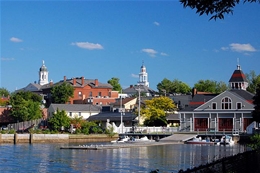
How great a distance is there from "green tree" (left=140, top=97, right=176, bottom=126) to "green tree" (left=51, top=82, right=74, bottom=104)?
116 ft

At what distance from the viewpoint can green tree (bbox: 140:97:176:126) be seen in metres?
90.1

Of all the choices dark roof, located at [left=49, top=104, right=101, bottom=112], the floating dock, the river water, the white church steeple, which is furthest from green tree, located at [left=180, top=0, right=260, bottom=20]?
the white church steeple

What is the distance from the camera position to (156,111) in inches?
3543

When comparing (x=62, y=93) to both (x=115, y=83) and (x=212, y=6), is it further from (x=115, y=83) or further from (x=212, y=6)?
(x=212, y=6)

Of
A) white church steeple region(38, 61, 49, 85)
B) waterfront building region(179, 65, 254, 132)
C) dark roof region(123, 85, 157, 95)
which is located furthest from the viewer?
white church steeple region(38, 61, 49, 85)

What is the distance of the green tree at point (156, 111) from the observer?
9012 centimetres

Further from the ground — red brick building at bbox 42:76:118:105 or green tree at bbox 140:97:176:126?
red brick building at bbox 42:76:118:105

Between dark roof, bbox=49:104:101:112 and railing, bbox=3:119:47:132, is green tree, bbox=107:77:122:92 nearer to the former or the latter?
dark roof, bbox=49:104:101:112

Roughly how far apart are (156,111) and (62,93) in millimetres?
40025

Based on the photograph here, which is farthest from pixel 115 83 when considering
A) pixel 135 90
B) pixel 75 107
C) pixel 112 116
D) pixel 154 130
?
pixel 154 130

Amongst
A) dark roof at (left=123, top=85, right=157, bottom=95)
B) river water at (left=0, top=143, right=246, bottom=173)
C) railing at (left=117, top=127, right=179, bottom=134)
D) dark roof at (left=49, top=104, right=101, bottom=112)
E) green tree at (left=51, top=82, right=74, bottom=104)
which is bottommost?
river water at (left=0, top=143, right=246, bottom=173)

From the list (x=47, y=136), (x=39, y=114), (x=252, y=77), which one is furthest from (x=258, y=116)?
(x=252, y=77)

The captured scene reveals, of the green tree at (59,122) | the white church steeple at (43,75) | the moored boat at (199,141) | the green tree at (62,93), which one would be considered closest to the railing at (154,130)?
the green tree at (59,122)

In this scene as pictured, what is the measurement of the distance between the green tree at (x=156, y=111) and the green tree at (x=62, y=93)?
116 feet
